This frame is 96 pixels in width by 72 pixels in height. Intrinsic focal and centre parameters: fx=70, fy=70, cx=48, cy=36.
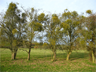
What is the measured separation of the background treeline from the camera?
1094 cm

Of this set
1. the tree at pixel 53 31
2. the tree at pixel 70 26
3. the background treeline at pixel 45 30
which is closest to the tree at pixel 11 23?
the background treeline at pixel 45 30

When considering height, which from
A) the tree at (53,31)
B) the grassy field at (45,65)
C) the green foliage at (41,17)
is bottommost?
the grassy field at (45,65)

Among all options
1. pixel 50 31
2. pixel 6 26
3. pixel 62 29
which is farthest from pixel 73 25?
pixel 6 26

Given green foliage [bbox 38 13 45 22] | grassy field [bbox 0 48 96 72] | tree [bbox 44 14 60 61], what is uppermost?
green foliage [bbox 38 13 45 22]

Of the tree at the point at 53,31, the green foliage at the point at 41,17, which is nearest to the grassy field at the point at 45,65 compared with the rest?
the tree at the point at 53,31

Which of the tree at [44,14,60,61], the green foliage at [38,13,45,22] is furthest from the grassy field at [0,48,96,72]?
the green foliage at [38,13,45,22]

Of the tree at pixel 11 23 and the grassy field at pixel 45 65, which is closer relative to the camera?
the grassy field at pixel 45 65

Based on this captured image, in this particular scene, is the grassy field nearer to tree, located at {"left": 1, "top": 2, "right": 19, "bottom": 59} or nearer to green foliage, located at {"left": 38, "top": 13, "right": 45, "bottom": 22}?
tree, located at {"left": 1, "top": 2, "right": 19, "bottom": 59}

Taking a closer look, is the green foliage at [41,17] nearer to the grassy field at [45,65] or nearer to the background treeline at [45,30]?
the background treeline at [45,30]

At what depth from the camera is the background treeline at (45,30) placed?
10.9 metres

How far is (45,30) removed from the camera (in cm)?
1277

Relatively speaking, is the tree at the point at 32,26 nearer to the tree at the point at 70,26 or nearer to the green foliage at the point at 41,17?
the green foliage at the point at 41,17

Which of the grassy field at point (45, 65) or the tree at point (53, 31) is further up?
→ the tree at point (53, 31)

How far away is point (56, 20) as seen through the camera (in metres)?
12.0
